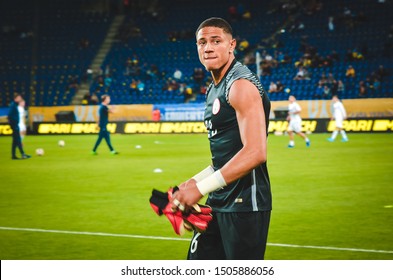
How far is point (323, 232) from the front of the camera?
1041 cm

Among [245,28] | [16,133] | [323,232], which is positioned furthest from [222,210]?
[245,28]

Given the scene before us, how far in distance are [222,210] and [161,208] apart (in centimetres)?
50

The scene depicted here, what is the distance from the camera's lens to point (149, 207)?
12961 mm

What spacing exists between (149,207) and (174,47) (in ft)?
123

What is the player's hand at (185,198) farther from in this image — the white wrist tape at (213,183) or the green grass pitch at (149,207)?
the green grass pitch at (149,207)

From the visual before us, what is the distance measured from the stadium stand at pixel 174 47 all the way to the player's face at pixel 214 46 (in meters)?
35.2

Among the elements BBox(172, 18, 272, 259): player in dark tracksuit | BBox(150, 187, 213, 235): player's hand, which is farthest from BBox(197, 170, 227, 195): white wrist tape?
BBox(150, 187, 213, 235): player's hand

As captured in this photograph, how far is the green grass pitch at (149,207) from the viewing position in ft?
30.6

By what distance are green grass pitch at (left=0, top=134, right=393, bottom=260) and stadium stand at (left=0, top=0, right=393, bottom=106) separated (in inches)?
710

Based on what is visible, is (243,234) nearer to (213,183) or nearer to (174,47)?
(213,183)

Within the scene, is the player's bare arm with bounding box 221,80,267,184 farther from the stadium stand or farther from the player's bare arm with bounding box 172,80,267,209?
the stadium stand

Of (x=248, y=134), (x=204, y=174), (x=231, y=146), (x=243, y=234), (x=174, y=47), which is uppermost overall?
(x=248, y=134)

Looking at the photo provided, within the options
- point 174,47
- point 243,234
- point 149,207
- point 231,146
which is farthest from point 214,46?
point 174,47
